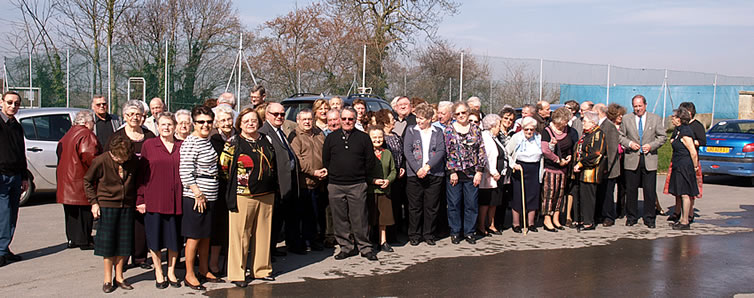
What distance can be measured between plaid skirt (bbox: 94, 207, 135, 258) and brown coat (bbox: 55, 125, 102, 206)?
4.80ft

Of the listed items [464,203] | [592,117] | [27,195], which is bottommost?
[27,195]

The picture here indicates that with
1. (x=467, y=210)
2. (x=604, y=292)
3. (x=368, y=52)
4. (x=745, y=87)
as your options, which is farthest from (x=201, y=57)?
(x=745, y=87)

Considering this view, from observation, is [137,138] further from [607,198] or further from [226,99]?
[607,198]

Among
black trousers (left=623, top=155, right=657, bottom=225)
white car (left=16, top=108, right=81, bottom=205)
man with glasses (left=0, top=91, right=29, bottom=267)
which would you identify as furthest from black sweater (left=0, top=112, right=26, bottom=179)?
black trousers (left=623, top=155, right=657, bottom=225)

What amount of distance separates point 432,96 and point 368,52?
4.08 meters

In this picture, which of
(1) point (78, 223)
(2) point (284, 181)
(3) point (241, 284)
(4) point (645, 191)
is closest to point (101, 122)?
(1) point (78, 223)

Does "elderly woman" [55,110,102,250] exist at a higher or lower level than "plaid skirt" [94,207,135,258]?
higher

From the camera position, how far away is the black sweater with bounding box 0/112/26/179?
6.90 metres

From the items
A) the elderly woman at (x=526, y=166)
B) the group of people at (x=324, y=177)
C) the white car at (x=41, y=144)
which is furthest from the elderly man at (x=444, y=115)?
the white car at (x=41, y=144)

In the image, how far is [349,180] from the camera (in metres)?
7.21

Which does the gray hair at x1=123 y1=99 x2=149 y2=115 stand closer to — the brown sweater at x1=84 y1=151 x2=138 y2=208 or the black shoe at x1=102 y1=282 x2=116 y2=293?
the brown sweater at x1=84 y1=151 x2=138 y2=208

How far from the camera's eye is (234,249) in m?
6.14

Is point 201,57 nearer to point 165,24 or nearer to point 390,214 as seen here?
point 165,24

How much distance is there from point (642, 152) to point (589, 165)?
3.35ft
